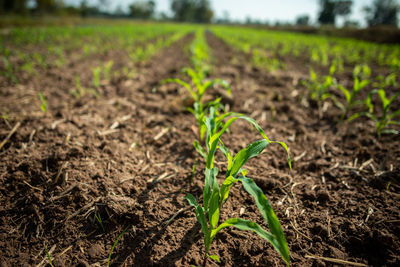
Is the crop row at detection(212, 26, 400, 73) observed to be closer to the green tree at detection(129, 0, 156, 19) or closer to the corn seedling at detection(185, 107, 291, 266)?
the corn seedling at detection(185, 107, 291, 266)

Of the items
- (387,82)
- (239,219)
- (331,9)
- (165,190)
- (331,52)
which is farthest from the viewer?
(331,9)

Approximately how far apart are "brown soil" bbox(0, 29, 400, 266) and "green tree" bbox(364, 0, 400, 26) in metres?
66.7

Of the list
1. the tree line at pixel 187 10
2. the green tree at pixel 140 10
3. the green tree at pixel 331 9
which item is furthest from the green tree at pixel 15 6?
the green tree at pixel 331 9

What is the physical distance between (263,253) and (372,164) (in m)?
1.37

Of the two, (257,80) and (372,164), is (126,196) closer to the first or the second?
(372,164)

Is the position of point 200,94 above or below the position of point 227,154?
above

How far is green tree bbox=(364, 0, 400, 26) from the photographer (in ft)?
151

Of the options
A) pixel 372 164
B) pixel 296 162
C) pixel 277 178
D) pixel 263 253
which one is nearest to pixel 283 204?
pixel 277 178

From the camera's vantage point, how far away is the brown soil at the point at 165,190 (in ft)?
3.50

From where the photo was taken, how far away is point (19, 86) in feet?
10.3

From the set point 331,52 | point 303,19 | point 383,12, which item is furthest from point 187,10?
point 331,52

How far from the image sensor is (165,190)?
143 cm

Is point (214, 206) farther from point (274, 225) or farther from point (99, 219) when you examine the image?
point (99, 219)

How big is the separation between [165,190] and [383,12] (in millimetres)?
73166
